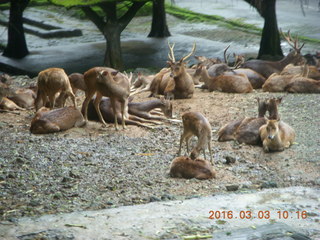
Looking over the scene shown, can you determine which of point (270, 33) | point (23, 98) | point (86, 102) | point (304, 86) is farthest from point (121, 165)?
point (270, 33)

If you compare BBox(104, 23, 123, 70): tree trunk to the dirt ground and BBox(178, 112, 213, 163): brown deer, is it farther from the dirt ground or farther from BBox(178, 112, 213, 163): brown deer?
BBox(178, 112, 213, 163): brown deer

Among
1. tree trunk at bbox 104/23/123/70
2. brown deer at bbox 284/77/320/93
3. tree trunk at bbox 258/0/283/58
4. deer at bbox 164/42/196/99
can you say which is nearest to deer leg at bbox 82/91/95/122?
deer at bbox 164/42/196/99

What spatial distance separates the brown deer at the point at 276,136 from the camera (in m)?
8.58

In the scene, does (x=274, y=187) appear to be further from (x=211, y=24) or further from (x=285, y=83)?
(x=211, y=24)

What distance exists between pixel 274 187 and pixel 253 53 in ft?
36.5

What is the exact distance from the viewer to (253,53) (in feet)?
59.1

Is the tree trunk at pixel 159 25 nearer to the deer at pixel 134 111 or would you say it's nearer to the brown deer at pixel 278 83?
the brown deer at pixel 278 83

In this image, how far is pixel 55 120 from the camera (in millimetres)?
9648

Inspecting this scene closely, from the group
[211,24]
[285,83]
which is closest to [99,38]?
[211,24]

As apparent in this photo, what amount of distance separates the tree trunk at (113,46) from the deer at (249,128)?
699 centimetres

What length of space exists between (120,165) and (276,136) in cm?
222

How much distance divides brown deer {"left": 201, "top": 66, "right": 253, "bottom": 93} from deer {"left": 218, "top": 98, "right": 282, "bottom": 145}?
9.98 ft

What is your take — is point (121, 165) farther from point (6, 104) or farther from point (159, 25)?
point (159, 25)

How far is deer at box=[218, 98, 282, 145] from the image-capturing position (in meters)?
9.16
